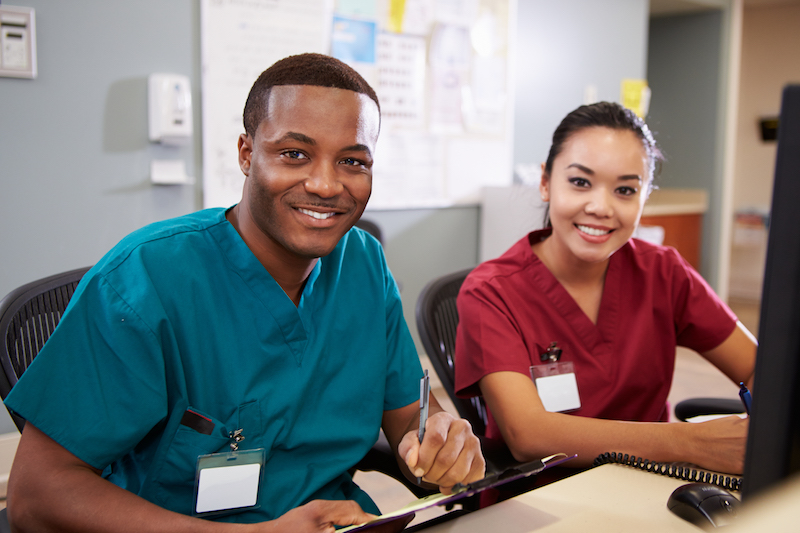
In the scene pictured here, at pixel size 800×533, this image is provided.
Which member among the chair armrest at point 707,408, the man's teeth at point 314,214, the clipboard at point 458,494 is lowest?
the chair armrest at point 707,408

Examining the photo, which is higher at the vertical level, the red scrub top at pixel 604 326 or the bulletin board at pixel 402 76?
the bulletin board at pixel 402 76

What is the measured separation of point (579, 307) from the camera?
52.2 inches

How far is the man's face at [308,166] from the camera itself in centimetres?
95

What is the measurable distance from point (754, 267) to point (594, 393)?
17.5 feet

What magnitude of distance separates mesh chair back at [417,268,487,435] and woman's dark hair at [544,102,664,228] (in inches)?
14.5

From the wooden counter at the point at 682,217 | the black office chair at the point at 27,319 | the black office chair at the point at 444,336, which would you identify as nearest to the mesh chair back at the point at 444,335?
the black office chair at the point at 444,336

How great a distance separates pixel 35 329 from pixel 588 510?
34.5 inches

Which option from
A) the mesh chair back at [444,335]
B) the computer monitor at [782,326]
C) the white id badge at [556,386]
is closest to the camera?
the computer monitor at [782,326]

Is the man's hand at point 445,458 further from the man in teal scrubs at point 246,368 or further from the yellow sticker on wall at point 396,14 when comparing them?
the yellow sticker on wall at point 396,14

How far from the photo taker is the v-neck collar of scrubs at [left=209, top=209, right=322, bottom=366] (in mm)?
984

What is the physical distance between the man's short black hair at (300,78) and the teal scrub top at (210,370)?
172mm

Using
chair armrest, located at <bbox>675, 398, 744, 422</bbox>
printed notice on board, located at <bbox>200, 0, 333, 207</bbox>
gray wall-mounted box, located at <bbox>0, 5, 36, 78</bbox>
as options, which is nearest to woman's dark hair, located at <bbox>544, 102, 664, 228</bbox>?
chair armrest, located at <bbox>675, 398, 744, 422</bbox>

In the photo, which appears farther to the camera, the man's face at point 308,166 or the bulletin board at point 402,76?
the bulletin board at point 402,76

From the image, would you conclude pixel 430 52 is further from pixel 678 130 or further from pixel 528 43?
pixel 678 130
